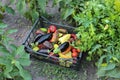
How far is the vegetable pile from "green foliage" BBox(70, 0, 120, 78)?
7.3 inches

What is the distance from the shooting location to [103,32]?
95.3 inches

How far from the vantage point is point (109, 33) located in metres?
2.37

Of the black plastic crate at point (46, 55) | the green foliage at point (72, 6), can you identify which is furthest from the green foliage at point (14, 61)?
the green foliage at point (72, 6)

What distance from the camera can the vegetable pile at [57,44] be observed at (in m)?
2.62

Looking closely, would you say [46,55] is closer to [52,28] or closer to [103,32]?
[52,28]

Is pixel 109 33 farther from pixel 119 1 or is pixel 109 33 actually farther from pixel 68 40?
pixel 68 40

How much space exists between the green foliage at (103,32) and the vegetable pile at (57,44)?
0.18 m

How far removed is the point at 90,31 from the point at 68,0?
0.45m

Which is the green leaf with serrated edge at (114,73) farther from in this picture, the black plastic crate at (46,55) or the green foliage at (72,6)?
the green foliage at (72,6)

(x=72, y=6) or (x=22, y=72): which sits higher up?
(x=72, y=6)

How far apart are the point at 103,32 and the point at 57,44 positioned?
0.56 meters

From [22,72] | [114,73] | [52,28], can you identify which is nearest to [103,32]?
[114,73]

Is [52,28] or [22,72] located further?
[52,28]

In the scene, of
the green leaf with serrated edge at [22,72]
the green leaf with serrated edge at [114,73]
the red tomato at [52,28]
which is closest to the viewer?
the green leaf with serrated edge at [22,72]
